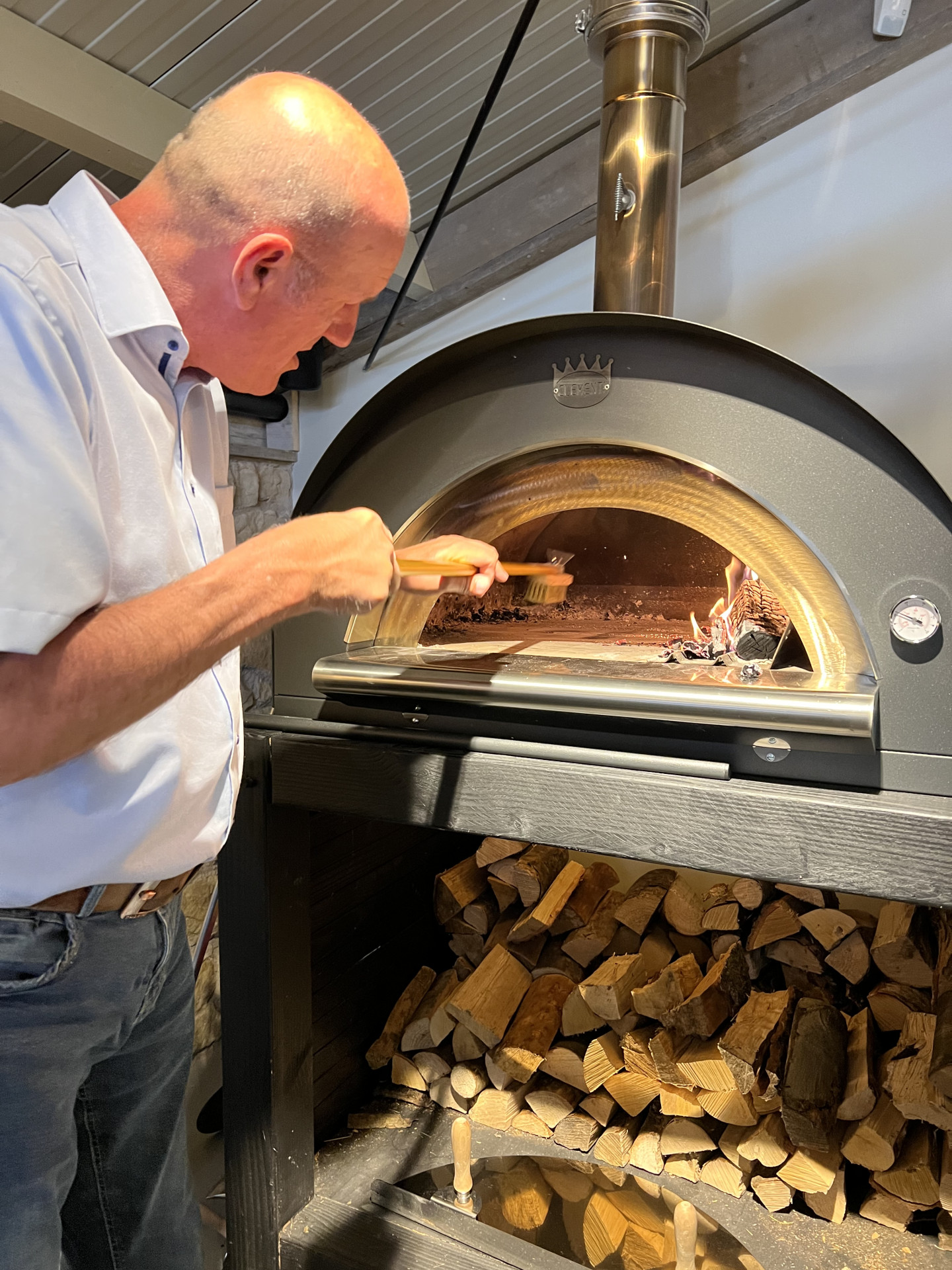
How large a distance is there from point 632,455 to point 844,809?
1.75 ft

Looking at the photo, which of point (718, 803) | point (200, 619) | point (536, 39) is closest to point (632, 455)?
point (718, 803)

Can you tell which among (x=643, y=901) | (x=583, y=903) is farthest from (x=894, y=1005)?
(x=583, y=903)

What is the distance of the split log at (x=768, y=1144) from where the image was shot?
1.41 m

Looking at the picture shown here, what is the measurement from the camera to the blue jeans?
86cm

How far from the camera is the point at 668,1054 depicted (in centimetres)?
149

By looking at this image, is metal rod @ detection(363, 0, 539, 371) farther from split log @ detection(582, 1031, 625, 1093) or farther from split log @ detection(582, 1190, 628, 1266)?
split log @ detection(582, 1190, 628, 1266)

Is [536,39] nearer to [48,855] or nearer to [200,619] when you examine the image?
[200,619]

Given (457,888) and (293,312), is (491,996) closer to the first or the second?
(457,888)

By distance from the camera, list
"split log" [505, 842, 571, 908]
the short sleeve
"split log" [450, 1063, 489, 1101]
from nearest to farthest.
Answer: the short sleeve → "split log" [450, 1063, 489, 1101] → "split log" [505, 842, 571, 908]

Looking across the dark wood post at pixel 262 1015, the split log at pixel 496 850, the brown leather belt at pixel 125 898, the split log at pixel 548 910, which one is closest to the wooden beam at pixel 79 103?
the dark wood post at pixel 262 1015

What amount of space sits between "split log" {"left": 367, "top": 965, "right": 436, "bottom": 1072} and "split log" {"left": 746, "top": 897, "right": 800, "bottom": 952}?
2.10ft

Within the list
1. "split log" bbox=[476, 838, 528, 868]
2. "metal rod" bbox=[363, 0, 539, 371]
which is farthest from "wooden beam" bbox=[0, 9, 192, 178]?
"split log" bbox=[476, 838, 528, 868]

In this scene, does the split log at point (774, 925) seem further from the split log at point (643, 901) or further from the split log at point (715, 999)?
the split log at point (643, 901)

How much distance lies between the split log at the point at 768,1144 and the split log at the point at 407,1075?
578mm
